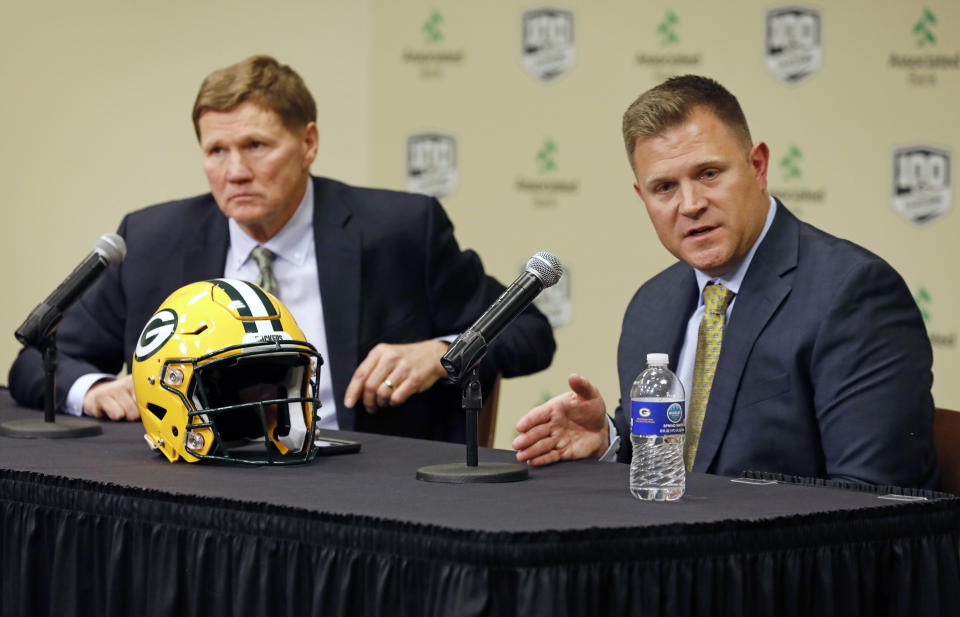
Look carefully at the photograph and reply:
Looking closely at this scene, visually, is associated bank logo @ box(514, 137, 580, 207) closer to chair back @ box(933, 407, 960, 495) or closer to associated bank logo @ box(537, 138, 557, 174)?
associated bank logo @ box(537, 138, 557, 174)

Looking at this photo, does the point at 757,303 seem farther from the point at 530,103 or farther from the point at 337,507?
the point at 530,103

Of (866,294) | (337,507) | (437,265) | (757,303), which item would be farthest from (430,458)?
(437,265)

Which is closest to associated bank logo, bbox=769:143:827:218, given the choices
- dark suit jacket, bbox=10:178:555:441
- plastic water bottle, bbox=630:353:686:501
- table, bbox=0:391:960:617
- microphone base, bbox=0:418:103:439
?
dark suit jacket, bbox=10:178:555:441

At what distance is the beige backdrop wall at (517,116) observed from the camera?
4.50 meters

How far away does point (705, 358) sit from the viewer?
2455mm

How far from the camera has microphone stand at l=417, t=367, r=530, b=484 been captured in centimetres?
187

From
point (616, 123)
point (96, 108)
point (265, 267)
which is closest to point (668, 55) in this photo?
point (616, 123)

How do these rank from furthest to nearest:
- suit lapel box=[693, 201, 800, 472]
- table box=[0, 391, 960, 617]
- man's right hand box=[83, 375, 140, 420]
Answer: man's right hand box=[83, 375, 140, 420]
suit lapel box=[693, 201, 800, 472]
table box=[0, 391, 960, 617]

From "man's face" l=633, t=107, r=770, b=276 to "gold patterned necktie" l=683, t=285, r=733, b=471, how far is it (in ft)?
0.19

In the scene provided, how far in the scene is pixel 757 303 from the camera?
92.7 inches

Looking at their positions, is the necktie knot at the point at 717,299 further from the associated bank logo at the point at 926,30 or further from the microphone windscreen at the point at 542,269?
the associated bank logo at the point at 926,30

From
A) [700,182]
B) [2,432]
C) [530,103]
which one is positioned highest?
[530,103]

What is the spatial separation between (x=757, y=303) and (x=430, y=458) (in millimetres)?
683

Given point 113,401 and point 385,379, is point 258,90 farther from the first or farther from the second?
point 385,379
